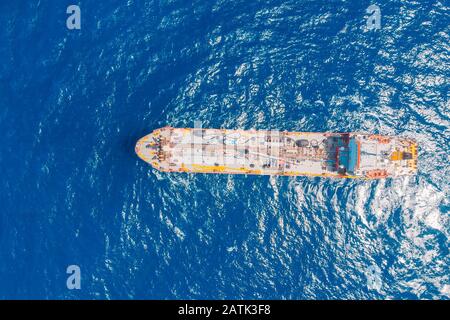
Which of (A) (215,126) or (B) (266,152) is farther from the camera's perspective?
(A) (215,126)

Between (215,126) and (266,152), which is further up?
(215,126)

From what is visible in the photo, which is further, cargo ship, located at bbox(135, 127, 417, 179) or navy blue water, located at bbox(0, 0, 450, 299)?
cargo ship, located at bbox(135, 127, 417, 179)

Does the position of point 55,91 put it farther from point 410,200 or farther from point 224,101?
point 410,200

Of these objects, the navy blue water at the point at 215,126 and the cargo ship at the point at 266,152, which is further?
the cargo ship at the point at 266,152

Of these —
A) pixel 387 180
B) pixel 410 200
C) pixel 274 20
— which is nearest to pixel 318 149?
pixel 387 180
